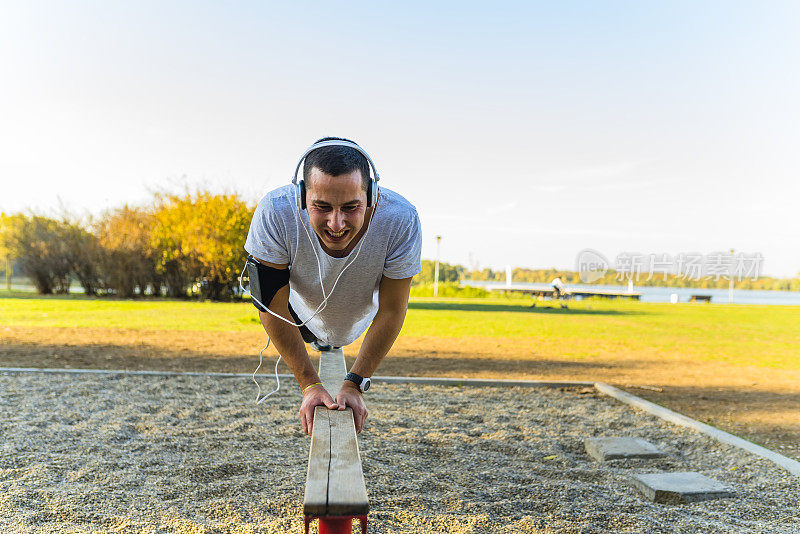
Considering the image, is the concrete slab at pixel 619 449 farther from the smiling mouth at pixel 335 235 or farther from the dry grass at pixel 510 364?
the smiling mouth at pixel 335 235

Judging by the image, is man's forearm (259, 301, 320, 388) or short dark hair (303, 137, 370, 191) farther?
man's forearm (259, 301, 320, 388)

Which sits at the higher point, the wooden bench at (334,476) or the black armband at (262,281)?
the black armband at (262,281)

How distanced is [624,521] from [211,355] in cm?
675

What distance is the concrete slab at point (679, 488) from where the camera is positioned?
3445 millimetres

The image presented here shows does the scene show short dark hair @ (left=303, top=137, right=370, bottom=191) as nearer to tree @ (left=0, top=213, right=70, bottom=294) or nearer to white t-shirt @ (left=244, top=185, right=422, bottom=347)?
white t-shirt @ (left=244, top=185, right=422, bottom=347)

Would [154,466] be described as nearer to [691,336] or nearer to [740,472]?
[740,472]

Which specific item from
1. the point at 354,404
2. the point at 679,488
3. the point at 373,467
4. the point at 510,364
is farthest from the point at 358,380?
the point at 510,364

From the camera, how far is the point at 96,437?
438 centimetres

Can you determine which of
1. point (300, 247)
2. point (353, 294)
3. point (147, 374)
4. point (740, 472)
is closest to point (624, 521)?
point (740, 472)

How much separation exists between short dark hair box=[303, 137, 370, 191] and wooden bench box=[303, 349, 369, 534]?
90cm

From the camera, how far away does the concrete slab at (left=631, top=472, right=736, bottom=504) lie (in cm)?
345

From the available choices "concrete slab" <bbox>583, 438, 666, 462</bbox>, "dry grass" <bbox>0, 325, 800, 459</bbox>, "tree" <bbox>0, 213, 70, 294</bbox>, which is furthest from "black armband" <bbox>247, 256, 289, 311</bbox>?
"tree" <bbox>0, 213, 70, 294</bbox>

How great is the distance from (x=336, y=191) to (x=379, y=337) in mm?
784

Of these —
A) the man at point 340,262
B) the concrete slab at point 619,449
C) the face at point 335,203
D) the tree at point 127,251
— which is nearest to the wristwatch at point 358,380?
the man at point 340,262
